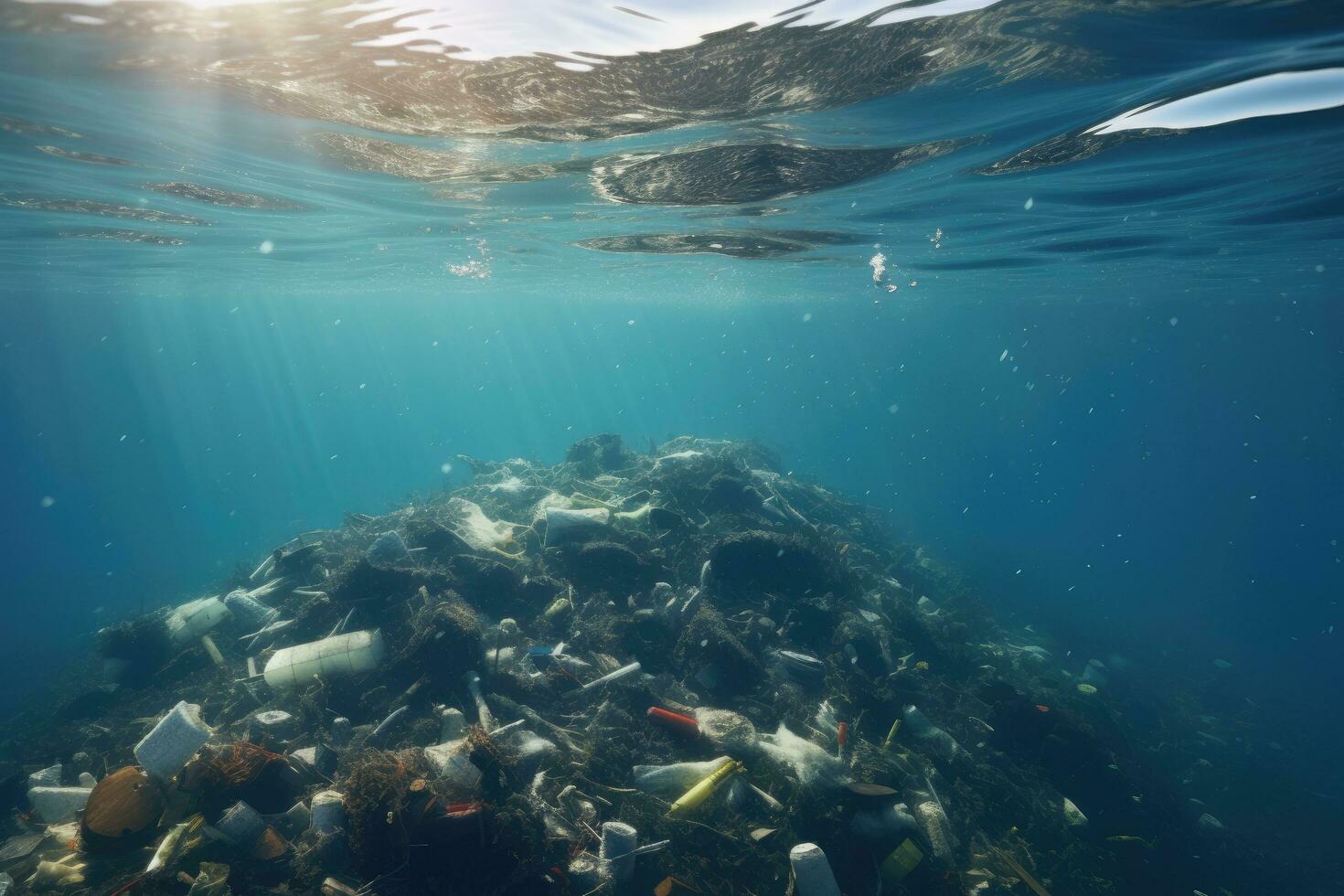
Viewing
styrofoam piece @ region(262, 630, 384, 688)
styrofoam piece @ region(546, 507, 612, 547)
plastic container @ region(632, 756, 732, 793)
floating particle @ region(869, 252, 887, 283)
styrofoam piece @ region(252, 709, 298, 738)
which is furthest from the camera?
floating particle @ region(869, 252, 887, 283)

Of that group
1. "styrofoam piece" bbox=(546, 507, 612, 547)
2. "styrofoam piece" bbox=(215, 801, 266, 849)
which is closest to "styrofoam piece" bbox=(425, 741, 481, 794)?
"styrofoam piece" bbox=(215, 801, 266, 849)

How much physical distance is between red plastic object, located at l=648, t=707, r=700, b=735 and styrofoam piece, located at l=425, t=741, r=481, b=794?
204 centimetres

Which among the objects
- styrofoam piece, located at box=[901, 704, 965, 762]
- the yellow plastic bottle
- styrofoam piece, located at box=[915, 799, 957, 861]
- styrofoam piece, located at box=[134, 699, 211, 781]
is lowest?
styrofoam piece, located at box=[901, 704, 965, 762]

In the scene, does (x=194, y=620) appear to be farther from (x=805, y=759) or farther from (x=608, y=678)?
(x=805, y=759)

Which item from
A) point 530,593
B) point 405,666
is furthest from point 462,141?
point 405,666

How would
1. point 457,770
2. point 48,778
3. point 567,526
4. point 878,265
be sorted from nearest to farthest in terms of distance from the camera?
point 457,770, point 48,778, point 567,526, point 878,265

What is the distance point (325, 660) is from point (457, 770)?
11.5 feet

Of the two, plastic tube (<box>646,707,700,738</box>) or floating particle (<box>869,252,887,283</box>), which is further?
floating particle (<box>869,252,887,283</box>)

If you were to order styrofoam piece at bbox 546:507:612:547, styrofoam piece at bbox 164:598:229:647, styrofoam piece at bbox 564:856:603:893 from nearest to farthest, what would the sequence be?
styrofoam piece at bbox 564:856:603:893 < styrofoam piece at bbox 164:598:229:647 < styrofoam piece at bbox 546:507:612:547

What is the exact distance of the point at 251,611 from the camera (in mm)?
9156

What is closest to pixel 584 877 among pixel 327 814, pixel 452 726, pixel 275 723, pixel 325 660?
pixel 452 726

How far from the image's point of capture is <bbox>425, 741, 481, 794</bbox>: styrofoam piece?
192 inches

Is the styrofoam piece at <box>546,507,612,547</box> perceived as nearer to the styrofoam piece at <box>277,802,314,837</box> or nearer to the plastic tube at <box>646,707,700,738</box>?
the plastic tube at <box>646,707,700,738</box>

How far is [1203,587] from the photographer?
1320 inches
